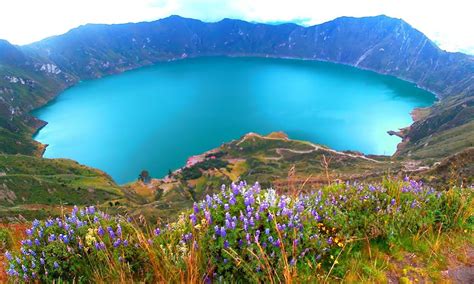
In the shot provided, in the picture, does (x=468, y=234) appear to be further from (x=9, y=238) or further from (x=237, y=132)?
(x=237, y=132)

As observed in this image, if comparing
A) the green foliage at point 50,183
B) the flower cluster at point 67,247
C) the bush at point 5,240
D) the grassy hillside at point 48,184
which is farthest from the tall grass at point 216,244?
the green foliage at point 50,183

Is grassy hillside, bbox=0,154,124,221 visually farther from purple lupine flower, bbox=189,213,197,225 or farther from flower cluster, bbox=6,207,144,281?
purple lupine flower, bbox=189,213,197,225

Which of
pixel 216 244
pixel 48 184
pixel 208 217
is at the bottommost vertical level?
pixel 48 184

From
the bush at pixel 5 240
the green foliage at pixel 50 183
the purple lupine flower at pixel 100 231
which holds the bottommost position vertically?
the green foliage at pixel 50 183

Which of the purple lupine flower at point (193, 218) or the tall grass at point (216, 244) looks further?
the purple lupine flower at point (193, 218)

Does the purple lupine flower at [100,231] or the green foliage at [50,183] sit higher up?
the purple lupine flower at [100,231]

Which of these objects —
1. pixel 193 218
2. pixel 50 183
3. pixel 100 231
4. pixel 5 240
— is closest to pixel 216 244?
pixel 193 218

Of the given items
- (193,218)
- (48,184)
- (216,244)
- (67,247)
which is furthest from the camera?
(48,184)

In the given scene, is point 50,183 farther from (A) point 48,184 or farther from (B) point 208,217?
(B) point 208,217

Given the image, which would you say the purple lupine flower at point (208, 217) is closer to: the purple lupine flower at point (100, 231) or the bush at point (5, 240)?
the purple lupine flower at point (100, 231)
